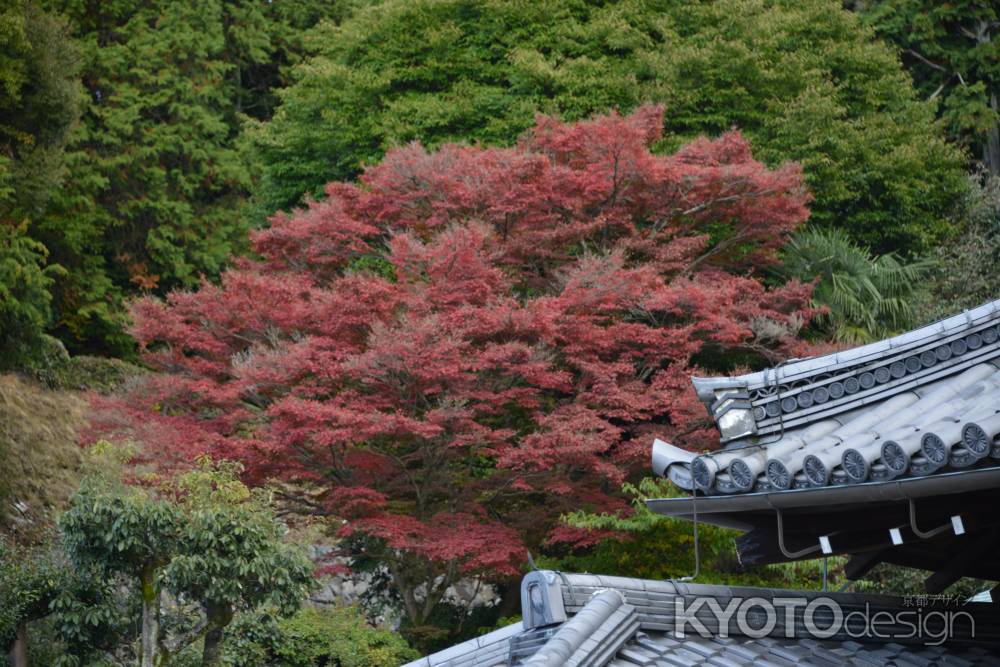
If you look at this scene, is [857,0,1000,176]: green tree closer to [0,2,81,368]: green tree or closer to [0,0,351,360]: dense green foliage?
[0,0,351,360]: dense green foliage

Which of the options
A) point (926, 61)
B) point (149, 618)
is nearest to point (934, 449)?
point (149, 618)

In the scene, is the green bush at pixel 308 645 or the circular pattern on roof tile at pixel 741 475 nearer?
the circular pattern on roof tile at pixel 741 475

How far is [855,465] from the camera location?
3570 mm

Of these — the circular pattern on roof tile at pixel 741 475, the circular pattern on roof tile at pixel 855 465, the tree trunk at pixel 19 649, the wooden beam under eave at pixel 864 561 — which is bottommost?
the tree trunk at pixel 19 649

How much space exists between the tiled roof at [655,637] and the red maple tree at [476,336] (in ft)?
18.7

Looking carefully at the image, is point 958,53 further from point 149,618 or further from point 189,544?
point 149,618

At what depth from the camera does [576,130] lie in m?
12.1

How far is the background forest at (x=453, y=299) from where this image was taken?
383 inches

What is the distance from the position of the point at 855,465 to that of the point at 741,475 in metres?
0.45

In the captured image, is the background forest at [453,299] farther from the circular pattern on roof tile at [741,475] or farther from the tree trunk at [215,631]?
the circular pattern on roof tile at [741,475]

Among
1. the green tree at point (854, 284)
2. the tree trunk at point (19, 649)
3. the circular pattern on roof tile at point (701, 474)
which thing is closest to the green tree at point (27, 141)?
the tree trunk at point (19, 649)

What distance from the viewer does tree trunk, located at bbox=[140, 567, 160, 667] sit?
9.24 metres

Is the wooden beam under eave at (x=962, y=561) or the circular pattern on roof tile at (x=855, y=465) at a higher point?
the circular pattern on roof tile at (x=855, y=465)

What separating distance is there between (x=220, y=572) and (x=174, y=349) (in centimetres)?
333
